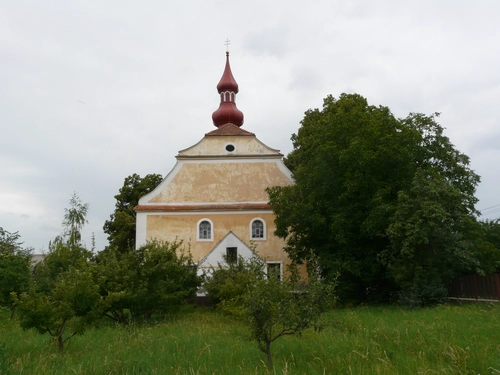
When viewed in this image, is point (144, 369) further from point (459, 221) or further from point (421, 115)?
point (421, 115)

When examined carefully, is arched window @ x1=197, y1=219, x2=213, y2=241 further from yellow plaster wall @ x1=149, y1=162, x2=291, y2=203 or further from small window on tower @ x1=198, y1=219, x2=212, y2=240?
yellow plaster wall @ x1=149, y1=162, x2=291, y2=203

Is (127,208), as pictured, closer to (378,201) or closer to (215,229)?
(215,229)

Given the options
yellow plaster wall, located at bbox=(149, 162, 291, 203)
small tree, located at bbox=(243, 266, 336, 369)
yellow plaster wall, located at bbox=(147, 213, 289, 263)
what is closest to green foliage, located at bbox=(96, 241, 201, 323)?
small tree, located at bbox=(243, 266, 336, 369)

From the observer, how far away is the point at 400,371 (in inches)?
290

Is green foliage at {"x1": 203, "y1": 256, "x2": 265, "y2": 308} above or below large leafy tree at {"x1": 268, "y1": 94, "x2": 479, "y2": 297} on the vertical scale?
below

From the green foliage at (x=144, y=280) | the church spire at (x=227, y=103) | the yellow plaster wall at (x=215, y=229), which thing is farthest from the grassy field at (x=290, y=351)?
the church spire at (x=227, y=103)

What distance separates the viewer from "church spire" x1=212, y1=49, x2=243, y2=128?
35.7m

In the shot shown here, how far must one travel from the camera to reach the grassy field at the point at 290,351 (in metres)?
7.63

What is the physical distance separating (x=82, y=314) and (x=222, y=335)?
11.2ft

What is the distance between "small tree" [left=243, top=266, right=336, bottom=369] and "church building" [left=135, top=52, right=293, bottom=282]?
765 inches

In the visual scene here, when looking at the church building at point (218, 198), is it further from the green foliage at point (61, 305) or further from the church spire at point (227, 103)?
the green foliage at point (61, 305)

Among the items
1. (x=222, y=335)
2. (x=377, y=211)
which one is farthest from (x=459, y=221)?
(x=222, y=335)

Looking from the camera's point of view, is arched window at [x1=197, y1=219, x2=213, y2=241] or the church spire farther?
the church spire

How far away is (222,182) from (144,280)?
1380cm
